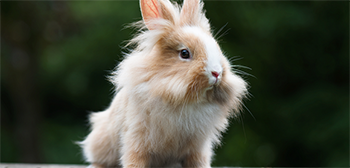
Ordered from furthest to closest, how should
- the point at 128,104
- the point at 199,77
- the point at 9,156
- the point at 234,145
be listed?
the point at 9,156 < the point at 234,145 < the point at 128,104 < the point at 199,77

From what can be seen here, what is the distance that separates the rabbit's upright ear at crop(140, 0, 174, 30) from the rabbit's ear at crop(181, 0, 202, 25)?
0.36 ft

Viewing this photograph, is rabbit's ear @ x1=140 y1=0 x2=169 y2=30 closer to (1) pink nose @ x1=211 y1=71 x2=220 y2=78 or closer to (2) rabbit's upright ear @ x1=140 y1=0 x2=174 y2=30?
(2) rabbit's upright ear @ x1=140 y1=0 x2=174 y2=30

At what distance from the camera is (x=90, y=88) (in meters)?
7.32

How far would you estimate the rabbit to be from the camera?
2301 millimetres

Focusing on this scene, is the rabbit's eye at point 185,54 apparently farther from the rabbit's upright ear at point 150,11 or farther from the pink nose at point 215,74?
the rabbit's upright ear at point 150,11

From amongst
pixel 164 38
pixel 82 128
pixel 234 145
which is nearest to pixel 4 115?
pixel 82 128

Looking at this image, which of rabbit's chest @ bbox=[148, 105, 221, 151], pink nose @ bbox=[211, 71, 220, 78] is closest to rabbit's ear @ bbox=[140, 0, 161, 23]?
pink nose @ bbox=[211, 71, 220, 78]

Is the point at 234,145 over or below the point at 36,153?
over

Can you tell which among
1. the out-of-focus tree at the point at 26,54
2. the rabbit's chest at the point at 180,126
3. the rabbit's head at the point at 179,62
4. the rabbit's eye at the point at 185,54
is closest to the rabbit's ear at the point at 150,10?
the rabbit's head at the point at 179,62

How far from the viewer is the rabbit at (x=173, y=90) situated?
2301 mm

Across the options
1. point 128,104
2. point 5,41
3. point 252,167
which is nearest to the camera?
point 128,104

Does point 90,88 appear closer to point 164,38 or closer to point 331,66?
point 331,66

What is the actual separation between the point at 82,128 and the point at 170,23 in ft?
17.5

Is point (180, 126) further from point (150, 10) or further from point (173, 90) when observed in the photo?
point (150, 10)
